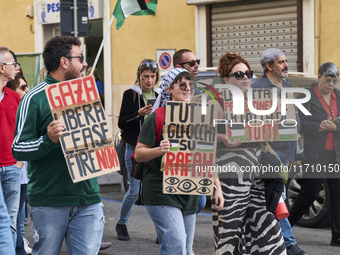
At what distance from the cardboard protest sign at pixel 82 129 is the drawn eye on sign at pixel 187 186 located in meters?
0.47

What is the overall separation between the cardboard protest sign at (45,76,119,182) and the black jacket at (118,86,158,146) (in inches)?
95.4

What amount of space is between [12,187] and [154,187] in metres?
1.75

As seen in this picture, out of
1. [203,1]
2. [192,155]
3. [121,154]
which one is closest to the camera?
[192,155]

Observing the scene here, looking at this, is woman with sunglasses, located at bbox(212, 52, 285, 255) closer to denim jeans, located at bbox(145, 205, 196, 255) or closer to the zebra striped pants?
the zebra striped pants

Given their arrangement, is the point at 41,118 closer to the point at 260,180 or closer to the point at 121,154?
the point at 260,180

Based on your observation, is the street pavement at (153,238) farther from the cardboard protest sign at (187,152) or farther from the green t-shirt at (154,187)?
the cardboard protest sign at (187,152)

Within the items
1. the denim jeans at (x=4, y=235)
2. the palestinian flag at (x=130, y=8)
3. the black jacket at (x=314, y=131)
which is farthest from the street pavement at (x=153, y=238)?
the denim jeans at (x=4, y=235)

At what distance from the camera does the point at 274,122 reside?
479 cm

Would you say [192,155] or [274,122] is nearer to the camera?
[192,155]

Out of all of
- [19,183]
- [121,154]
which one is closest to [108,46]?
[121,154]

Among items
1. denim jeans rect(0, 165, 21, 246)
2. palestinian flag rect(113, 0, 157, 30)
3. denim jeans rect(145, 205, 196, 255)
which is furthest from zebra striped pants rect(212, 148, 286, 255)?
palestinian flag rect(113, 0, 157, 30)

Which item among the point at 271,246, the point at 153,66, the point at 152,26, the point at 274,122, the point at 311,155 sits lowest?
the point at 271,246

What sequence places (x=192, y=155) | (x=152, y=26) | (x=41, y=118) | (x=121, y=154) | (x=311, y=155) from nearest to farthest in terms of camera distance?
1. (x=41, y=118)
2. (x=192, y=155)
3. (x=311, y=155)
4. (x=121, y=154)
5. (x=152, y=26)

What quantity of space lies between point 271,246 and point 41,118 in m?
1.84
